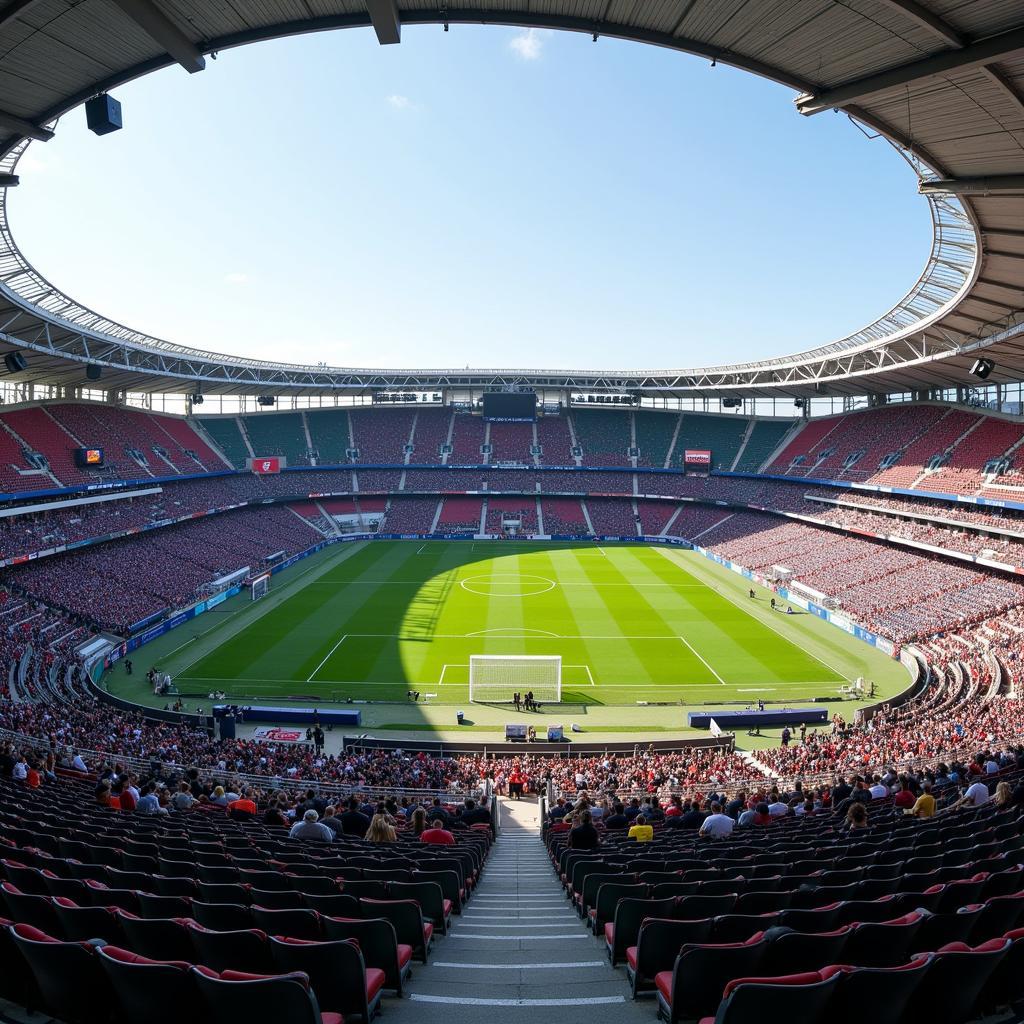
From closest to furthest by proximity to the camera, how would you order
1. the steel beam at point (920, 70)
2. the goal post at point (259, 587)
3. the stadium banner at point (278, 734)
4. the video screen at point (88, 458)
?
the steel beam at point (920, 70) < the stadium banner at point (278, 734) < the goal post at point (259, 587) < the video screen at point (88, 458)

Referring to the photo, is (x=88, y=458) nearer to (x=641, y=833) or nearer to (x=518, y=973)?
(x=641, y=833)

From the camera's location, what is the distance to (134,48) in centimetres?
1379

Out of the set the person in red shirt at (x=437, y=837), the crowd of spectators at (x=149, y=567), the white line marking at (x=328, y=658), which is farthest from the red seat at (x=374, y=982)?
the crowd of spectators at (x=149, y=567)

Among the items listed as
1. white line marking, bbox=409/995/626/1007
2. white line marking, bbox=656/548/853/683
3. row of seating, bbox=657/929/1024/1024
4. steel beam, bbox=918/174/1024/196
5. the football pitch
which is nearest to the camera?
row of seating, bbox=657/929/1024/1024

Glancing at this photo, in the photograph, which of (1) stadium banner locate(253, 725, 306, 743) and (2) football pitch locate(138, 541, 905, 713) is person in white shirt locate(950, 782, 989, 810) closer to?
(2) football pitch locate(138, 541, 905, 713)

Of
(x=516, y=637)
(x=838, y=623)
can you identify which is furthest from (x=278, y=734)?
(x=838, y=623)

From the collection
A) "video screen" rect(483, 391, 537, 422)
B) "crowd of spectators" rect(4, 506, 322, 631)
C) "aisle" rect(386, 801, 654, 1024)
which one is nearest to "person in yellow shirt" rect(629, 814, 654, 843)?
"aisle" rect(386, 801, 654, 1024)

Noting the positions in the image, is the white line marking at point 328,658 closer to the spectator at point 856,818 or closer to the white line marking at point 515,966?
the spectator at point 856,818

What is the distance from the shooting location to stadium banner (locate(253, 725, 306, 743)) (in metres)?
28.6

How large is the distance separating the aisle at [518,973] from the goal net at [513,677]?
23.8 m

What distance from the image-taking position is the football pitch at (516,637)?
3503 cm

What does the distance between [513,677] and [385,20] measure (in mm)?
29844

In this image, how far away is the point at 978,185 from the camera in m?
20.3

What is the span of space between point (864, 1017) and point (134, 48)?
704 inches
